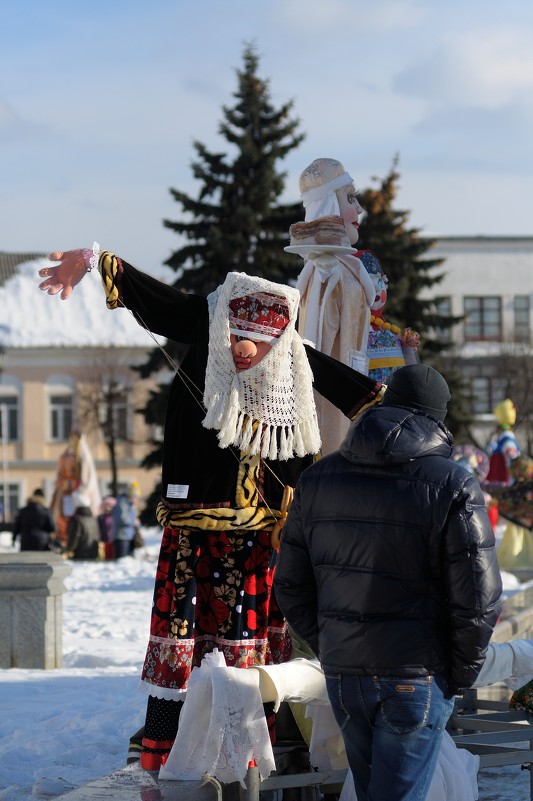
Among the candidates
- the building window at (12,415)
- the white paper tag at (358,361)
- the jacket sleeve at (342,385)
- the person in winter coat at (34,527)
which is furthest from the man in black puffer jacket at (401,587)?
the building window at (12,415)

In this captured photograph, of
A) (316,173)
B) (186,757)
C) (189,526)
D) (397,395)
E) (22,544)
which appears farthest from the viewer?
(22,544)

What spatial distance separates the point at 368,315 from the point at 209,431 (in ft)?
5.86

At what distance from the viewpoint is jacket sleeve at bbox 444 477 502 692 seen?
3.81 meters

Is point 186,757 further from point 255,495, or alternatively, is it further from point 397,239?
point 397,239

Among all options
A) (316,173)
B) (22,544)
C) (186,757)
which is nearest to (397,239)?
(22,544)

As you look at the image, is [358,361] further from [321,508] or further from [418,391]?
[321,508]

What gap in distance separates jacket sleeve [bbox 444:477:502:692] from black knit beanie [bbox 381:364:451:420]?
318mm

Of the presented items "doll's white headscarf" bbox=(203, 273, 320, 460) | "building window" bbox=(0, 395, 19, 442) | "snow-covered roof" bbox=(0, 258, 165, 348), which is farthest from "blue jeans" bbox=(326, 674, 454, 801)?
"building window" bbox=(0, 395, 19, 442)

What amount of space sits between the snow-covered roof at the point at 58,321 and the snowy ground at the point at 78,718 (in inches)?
1565

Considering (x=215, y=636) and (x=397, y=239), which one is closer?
(x=215, y=636)

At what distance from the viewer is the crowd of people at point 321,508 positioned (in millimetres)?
3867

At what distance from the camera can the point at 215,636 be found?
5.23 metres

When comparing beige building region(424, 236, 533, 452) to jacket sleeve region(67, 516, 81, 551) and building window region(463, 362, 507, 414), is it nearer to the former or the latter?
building window region(463, 362, 507, 414)

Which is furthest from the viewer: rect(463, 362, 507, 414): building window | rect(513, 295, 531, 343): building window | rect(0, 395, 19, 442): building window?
rect(513, 295, 531, 343): building window
